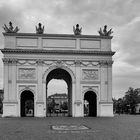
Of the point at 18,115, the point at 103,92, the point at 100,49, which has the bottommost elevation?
the point at 18,115

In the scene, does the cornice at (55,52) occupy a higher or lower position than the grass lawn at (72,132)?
higher

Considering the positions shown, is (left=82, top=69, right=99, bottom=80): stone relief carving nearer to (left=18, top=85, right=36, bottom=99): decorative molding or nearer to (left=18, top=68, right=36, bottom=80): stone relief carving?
(left=18, top=68, right=36, bottom=80): stone relief carving

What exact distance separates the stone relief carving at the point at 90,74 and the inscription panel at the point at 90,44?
3875 mm

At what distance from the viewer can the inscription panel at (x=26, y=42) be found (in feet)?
179

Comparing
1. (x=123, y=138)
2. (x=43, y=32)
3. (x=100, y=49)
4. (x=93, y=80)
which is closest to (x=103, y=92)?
(x=93, y=80)

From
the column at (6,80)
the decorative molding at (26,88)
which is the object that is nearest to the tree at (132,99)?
the decorative molding at (26,88)

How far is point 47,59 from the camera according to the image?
54.3 metres

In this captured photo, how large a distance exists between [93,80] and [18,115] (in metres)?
13.5

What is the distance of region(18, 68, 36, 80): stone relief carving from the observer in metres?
53.8

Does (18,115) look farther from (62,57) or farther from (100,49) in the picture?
(100,49)

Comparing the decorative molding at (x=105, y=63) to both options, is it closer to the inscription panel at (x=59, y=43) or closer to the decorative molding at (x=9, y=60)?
the inscription panel at (x=59, y=43)

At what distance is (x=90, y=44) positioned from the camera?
2202 inches

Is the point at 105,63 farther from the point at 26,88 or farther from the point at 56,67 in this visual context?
the point at 26,88

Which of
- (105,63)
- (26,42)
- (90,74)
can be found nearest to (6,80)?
(26,42)
